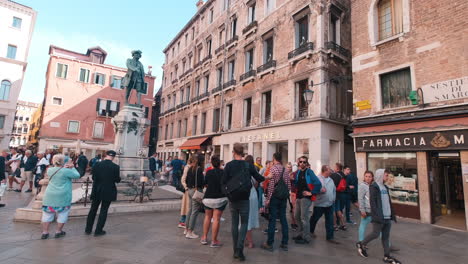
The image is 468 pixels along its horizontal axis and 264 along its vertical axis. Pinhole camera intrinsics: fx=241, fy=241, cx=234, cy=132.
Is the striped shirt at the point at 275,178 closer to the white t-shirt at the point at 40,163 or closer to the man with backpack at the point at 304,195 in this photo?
the man with backpack at the point at 304,195

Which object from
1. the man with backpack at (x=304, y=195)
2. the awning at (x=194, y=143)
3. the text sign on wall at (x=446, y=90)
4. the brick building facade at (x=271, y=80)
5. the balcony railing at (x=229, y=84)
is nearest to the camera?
the man with backpack at (x=304, y=195)

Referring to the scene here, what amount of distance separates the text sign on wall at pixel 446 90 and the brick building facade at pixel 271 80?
4166mm

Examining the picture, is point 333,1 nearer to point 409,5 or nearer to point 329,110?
point 409,5

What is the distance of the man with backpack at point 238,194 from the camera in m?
4.18

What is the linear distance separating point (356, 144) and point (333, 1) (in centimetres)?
856

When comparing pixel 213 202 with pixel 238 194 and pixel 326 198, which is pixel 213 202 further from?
pixel 326 198

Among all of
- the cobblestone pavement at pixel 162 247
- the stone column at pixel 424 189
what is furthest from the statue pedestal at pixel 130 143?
the stone column at pixel 424 189

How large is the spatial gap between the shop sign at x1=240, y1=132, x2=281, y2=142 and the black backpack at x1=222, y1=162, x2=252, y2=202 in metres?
10.6

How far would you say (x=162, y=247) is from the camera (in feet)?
15.1

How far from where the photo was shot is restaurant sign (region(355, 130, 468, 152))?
25.3ft

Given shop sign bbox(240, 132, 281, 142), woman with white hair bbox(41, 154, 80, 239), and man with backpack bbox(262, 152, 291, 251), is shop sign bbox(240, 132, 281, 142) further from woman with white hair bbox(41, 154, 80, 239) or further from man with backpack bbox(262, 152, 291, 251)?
woman with white hair bbox(41, 154, 80, 239)

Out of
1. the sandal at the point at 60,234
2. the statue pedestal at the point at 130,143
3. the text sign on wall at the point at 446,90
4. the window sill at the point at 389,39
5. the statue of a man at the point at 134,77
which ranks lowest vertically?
the sandal at the point at 60,234

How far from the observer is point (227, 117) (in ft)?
66.2

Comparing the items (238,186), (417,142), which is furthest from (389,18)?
(238,186)
